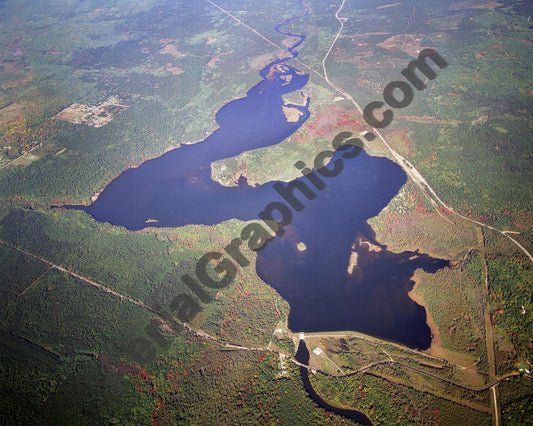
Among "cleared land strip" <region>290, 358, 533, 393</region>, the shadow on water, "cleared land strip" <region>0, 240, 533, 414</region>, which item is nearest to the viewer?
the shadow on water

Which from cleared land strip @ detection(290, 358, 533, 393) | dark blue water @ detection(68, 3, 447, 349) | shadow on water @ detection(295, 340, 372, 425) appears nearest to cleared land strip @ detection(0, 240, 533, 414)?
cleared land strip @ detection(290, 358, 533, 393)

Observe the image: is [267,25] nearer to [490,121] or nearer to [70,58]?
[70,58]

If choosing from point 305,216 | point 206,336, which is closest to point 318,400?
point 206,336

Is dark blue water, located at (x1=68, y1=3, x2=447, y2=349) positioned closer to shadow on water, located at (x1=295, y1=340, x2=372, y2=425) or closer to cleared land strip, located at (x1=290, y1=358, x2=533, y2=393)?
cleared land strip, located at (x1=290, y1=358, x2=533, y2=393)

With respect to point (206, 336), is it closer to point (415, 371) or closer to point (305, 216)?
point (415, 371)

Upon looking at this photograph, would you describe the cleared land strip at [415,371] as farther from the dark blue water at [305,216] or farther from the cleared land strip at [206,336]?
the dark blue water at [305,216]

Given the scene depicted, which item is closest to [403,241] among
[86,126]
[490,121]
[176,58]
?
[490,121]

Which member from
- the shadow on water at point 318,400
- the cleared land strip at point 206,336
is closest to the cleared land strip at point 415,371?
the cleared land strip at point 206,336
